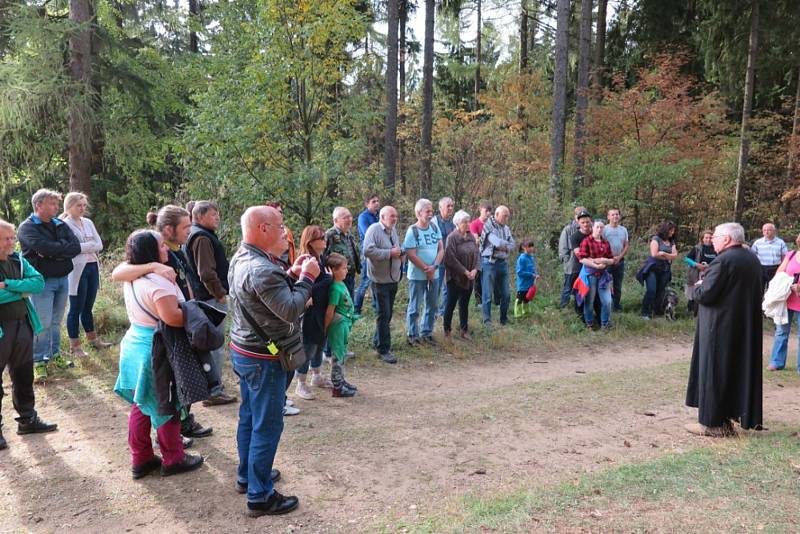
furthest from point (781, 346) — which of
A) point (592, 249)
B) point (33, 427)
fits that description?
point (33, 427)

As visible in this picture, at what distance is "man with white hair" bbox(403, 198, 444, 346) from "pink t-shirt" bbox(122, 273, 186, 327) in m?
Result: 4.28

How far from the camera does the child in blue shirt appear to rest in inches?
378

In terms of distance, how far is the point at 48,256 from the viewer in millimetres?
5750

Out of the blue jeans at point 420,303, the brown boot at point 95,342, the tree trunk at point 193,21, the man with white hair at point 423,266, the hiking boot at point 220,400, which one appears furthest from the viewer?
the tree trunk at point 193,21

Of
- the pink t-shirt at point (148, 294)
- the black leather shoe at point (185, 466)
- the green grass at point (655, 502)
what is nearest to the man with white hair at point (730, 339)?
the green grass at point (655, 502)

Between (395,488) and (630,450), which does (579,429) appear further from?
(395,488)

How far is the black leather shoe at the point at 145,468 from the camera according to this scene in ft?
13.4

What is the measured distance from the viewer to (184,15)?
19406 mm

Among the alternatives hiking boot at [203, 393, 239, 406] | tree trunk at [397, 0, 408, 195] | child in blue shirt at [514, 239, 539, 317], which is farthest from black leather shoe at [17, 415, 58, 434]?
tree trunk at [397, 0, 408, 195]

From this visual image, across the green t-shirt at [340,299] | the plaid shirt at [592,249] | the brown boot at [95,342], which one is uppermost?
the plaid shirt at [592,249]

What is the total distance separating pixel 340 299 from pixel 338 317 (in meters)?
0.23

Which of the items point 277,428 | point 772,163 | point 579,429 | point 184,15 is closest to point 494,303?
point 579,429

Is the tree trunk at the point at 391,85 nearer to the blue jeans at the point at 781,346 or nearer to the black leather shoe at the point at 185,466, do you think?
the blue jeans at the point at 781,346

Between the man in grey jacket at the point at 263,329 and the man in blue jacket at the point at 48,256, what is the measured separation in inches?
134
